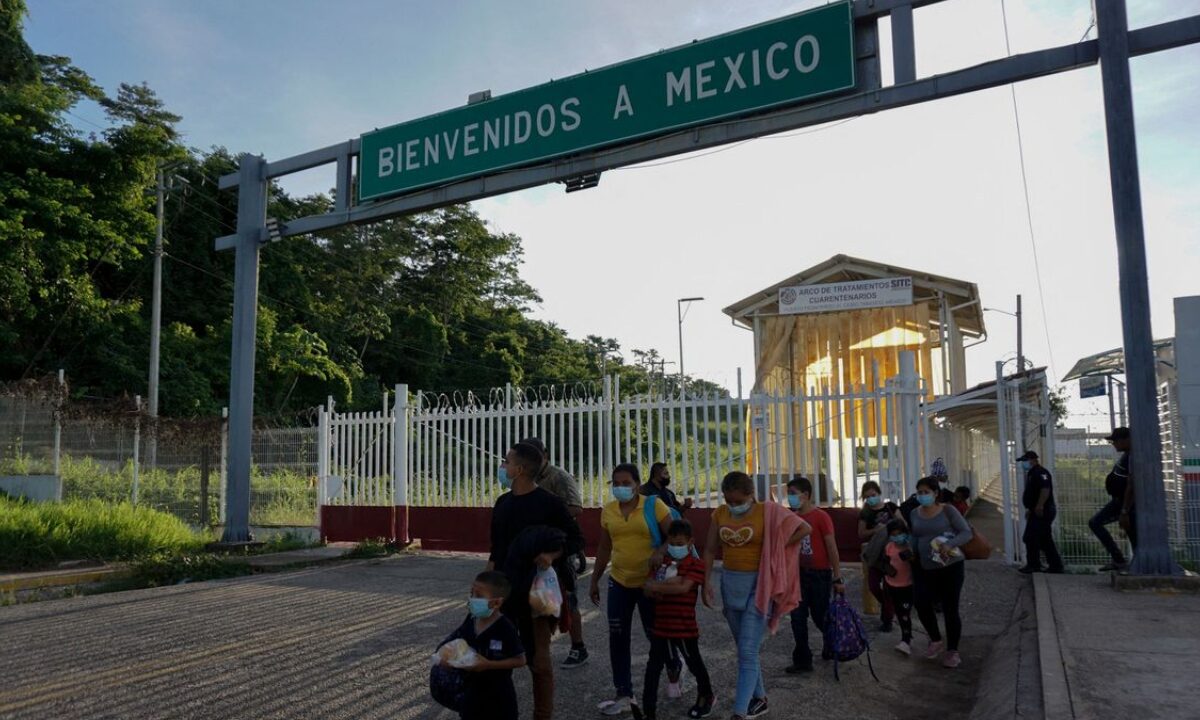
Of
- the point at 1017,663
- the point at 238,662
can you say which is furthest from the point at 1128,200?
the point at 238,662

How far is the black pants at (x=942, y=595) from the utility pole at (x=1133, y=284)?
2.85 m

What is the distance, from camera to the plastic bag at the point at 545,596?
15.3 ft

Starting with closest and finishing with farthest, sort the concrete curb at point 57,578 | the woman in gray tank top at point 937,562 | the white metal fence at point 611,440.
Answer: the woman in gray tank top at point 937,562 < the concrete curb at point 57,578 < the white metal fence at point 611,440

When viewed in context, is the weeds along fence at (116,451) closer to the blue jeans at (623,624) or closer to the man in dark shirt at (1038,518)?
the blue jeans at (623,624)

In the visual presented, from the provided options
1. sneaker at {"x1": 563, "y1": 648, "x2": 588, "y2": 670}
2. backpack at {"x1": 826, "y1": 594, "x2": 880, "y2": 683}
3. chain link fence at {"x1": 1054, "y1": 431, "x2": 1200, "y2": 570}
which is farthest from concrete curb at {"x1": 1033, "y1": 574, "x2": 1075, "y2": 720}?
chain link fence at {"x1": 1054, "y1": 431, "x2": 1200, "y2": 570}

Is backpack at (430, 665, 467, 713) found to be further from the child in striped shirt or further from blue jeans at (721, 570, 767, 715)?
blue jeans at (721, 570, 767, 715)

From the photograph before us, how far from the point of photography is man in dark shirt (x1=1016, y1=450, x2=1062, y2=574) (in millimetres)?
9625

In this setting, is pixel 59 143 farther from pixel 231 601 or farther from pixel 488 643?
pixel 488 643

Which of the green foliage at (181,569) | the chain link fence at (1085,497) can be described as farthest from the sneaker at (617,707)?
the green foliage at (181,569)

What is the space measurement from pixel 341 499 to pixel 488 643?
10778mm

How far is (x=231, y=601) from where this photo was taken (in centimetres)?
938

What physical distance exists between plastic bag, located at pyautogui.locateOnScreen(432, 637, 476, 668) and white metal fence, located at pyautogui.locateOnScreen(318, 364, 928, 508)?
683 cm

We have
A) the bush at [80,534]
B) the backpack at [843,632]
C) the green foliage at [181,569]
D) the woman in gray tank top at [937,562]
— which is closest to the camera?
the backpack at [843,632]

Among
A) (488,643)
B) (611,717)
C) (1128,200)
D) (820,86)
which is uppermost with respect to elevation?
(820,86)
